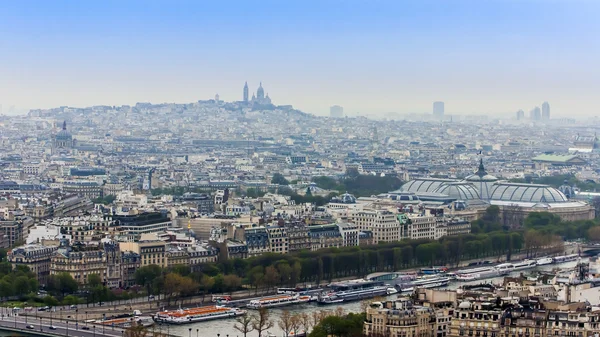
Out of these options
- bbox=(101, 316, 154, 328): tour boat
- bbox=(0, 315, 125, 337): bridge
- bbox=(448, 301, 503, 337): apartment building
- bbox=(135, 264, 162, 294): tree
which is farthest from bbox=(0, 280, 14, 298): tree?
bbox=(448, 301, 503, 337): apartment building

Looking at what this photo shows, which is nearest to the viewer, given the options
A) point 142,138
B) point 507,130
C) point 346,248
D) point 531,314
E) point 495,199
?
point 531,314

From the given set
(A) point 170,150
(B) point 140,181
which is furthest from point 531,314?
(A) point 170,150

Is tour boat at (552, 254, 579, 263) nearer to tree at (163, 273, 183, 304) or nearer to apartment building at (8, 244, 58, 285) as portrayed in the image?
tree at (163, 273, 183, 304)

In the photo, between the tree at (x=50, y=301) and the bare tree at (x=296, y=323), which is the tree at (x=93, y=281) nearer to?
the tree at (x=50, y=301)

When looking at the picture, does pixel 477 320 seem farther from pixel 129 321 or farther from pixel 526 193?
pixel 526 193

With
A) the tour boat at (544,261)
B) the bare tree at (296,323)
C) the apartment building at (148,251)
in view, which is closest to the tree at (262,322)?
the bare tree at (296,323)

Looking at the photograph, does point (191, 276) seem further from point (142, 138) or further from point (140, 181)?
point (142, 138)
